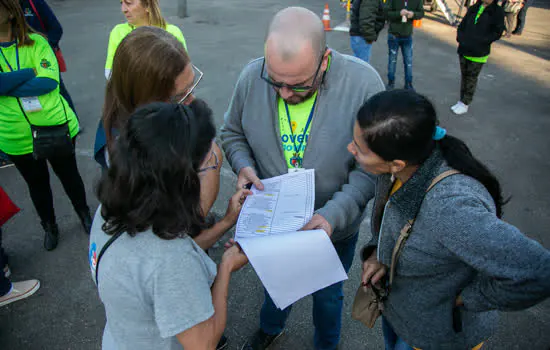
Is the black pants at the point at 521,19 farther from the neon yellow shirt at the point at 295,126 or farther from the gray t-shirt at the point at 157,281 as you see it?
the gray t-shirt at the point at 157,281

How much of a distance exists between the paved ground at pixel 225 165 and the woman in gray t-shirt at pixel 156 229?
4.97 feet

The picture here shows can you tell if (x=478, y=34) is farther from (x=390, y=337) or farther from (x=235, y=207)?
(x=235, y=207)

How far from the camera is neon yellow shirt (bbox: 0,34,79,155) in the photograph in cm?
251

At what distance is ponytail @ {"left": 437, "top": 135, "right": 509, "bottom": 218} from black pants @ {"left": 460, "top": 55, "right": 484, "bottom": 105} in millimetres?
4450

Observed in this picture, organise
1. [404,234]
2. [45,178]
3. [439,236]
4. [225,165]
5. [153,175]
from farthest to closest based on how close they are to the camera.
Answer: [225,165], [45,178], [404,234], [439,236], [153,175]

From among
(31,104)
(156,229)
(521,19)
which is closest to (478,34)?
(31,104)

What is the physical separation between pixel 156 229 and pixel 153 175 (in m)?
0.16

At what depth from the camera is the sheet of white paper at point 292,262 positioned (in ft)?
4.74

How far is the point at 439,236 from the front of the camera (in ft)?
3.86

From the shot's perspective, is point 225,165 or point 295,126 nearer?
point 295,126

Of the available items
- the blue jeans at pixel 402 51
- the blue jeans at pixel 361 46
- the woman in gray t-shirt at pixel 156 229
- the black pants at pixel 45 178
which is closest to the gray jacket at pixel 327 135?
the woman in gray t-shirt at pixel 156 229

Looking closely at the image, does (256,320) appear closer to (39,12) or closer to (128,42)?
(128,42)

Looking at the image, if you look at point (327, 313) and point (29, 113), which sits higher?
point (29, 113)

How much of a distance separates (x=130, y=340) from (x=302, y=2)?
499 inches
